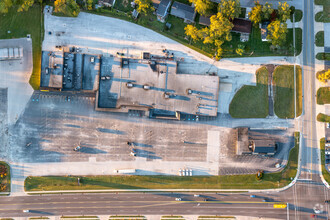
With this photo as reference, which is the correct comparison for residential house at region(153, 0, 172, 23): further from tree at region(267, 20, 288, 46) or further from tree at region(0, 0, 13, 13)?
tree at region(0, 0, 13, 13)

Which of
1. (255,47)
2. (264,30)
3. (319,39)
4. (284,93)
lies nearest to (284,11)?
(264,30)

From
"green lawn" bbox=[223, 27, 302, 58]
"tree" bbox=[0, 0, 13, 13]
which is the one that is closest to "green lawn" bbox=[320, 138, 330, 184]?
"green lawn" bbox=[223, 27, 302, 58]

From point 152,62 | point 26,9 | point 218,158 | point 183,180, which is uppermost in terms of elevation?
point 26,9

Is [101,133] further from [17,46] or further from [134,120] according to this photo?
[17,46]

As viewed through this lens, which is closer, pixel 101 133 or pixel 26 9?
pixel 26 9

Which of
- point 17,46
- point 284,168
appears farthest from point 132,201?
point 17,46

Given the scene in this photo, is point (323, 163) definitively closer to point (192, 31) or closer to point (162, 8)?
point (192, 31)
